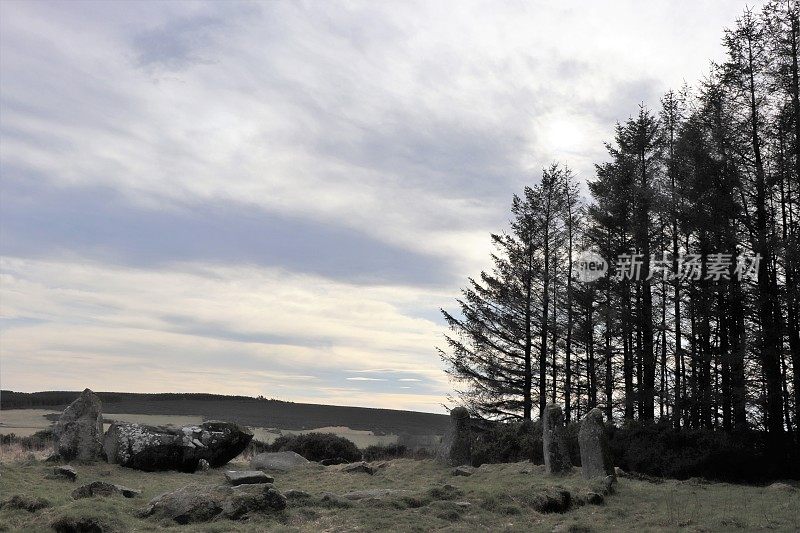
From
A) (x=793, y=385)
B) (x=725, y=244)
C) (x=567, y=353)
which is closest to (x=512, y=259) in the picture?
(x=567, y=353)

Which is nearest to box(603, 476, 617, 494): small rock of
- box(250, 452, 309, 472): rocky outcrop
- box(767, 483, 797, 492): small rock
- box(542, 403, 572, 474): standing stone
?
box(542, 403, 572, 474): standing stone

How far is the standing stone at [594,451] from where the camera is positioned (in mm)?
16484

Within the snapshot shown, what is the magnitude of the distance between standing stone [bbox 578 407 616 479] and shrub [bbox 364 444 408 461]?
14.5 m

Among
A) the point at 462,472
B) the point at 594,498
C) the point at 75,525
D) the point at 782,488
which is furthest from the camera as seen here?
the point at 462,472

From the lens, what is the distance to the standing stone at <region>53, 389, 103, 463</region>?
20250 millimetres

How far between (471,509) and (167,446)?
36.8 feet

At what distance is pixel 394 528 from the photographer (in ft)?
35.9

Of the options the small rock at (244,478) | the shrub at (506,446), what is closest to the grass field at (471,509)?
the small rock at (244,478)

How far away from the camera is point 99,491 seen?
1347cm

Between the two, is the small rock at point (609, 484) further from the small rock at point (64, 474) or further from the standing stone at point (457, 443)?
the small rock at point (64, 474)

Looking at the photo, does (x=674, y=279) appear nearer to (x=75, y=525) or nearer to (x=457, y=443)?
(x=457, y=443)

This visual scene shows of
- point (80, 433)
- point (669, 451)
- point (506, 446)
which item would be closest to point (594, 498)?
point (669, 451)

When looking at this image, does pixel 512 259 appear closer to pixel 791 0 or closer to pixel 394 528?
pixel 791 0

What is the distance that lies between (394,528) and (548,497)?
359cm
